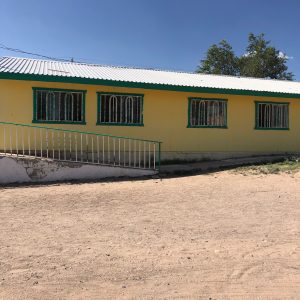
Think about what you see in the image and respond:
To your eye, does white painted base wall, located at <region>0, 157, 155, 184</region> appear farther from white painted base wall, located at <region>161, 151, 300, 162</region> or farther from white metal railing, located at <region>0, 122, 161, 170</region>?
white painted base wall, located at <region>161, 151, 300, 162</region>

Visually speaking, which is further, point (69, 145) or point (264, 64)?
point (264, 64)

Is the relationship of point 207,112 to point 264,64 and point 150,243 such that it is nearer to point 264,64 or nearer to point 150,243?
point 150,243

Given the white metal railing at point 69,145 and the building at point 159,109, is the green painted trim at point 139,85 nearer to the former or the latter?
the building at point 159,109

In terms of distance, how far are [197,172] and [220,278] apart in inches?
277

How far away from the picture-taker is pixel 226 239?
15.7 feet

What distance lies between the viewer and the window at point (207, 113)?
482 inches

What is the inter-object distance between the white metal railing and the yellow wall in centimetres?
28

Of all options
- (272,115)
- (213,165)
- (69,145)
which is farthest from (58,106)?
(272,115)

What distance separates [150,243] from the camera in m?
4.62

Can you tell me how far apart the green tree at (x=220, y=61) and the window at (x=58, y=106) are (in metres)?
26.8

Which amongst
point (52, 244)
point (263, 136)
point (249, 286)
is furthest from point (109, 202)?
point (263, 136)

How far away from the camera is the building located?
10.5 meters

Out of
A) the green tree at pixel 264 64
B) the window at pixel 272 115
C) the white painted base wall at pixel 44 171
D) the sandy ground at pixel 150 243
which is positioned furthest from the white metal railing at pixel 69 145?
the green tree at pixel 264 64

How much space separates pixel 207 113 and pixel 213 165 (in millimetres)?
1939
